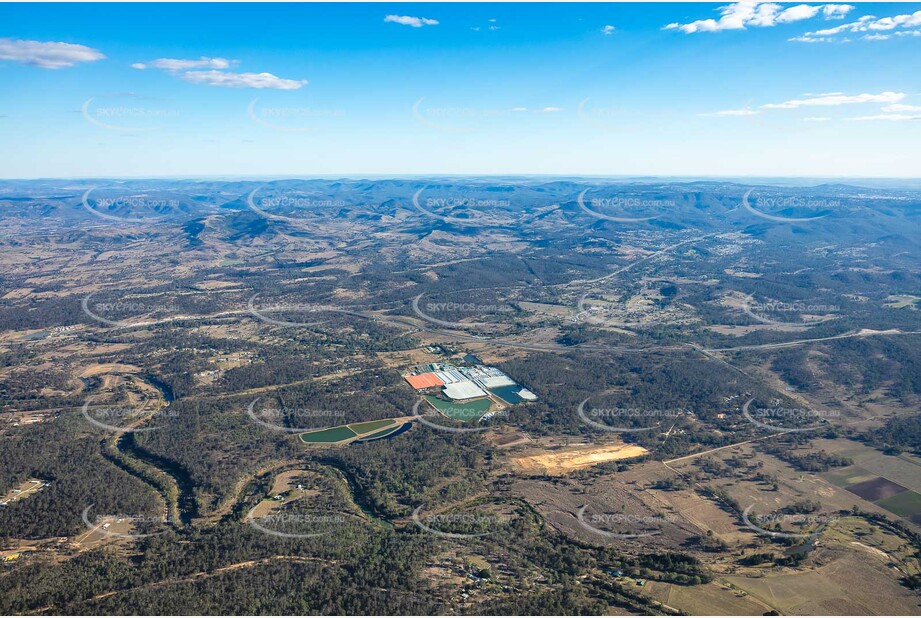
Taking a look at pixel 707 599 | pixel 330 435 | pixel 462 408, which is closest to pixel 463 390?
pixel 462 408

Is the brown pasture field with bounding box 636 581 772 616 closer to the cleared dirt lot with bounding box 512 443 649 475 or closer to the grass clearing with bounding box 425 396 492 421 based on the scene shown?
the cleared dirt lot with bounding box 512 443 649 475

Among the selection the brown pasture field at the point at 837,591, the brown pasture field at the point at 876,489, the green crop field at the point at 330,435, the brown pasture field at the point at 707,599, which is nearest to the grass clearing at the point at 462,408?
the green crop field at the point at 330,435

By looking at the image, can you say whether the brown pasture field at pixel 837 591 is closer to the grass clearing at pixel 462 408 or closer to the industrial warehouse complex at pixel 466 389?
the grass clearing at pixel 462 408

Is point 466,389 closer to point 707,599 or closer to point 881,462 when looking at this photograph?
point 707,599

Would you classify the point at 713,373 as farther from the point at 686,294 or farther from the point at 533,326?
the point at 686,294

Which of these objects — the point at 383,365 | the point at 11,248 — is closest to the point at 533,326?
the point at 383,365

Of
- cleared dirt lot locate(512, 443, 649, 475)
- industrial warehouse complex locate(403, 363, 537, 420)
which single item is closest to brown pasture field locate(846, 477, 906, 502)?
cleared dirt lot locate(512, 443, 649, 475)
